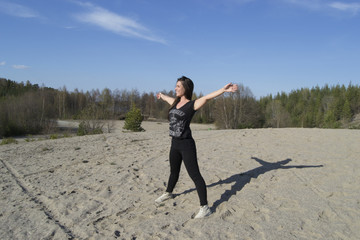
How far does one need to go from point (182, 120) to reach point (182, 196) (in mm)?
1626

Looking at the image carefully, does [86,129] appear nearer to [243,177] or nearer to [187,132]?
[243,177]

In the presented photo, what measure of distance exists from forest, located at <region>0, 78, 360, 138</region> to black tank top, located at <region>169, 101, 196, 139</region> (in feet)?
49.7

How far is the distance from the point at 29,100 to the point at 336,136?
32022 mm

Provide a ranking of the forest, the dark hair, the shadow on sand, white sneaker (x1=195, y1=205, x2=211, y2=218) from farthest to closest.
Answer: the forest → the shadow on sand → the dark hair → white sneaker (x1=195, y1=205, x2=211, y2=218)

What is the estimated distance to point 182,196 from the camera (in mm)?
4520

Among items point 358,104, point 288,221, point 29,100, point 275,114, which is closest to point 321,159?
point 288,221

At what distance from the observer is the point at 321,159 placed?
23.3ft

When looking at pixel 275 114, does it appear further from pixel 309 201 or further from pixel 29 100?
pixel 309 201

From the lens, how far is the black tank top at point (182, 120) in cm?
360

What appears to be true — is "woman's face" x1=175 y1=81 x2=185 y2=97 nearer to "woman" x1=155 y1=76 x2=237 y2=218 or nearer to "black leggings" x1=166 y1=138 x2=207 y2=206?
"woman" x1=155 y1=76 x2=237 y2=218

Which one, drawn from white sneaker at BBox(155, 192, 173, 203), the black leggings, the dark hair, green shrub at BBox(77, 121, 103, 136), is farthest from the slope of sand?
green shrub at BBox(77, 121, 103, 136)

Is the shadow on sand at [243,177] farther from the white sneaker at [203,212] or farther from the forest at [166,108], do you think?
the forest at [166,108]

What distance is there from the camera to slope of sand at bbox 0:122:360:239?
3.32 m

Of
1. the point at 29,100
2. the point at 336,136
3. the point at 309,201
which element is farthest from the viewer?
the point at 29,100
